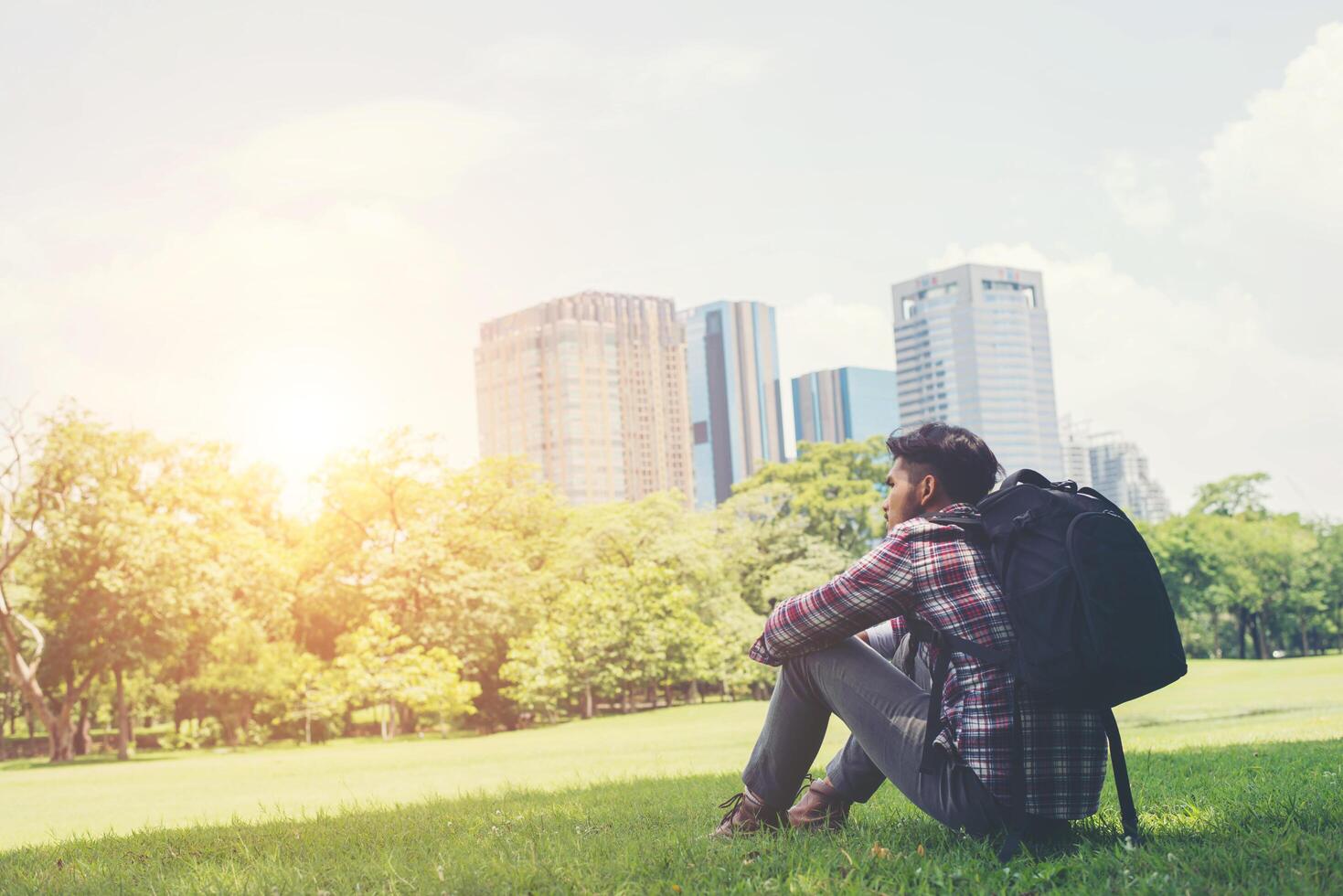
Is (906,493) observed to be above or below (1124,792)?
above

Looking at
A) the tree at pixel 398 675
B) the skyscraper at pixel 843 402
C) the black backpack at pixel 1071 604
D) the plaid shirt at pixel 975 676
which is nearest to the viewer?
the black backpack at pixel 1071 604

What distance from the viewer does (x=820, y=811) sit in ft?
12.0

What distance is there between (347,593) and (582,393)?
11665cm

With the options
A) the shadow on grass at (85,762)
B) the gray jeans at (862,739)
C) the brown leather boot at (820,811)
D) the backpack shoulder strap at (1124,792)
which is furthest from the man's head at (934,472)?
the shadow on grass at (85,762)

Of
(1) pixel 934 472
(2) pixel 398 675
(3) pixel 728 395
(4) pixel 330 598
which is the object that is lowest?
(2) pixel 398 675

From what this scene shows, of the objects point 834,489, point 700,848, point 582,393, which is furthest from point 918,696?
point 582,393

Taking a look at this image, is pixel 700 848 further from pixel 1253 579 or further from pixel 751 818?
pixel 1253 579

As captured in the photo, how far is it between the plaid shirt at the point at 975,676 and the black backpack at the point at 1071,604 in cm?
4

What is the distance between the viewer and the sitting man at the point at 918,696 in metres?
3.05

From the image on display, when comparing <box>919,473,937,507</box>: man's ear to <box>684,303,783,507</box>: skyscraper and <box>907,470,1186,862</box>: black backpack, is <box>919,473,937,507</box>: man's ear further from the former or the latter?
<box>684,303,783,507</box>: skyscraper

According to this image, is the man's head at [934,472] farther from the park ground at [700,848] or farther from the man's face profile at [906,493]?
the park ground at [700,848]

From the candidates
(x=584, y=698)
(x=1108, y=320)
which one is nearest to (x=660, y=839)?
(x=584, y=698)

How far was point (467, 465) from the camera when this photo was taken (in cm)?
2967

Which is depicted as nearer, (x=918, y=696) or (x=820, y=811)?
(x=918, y=696)
